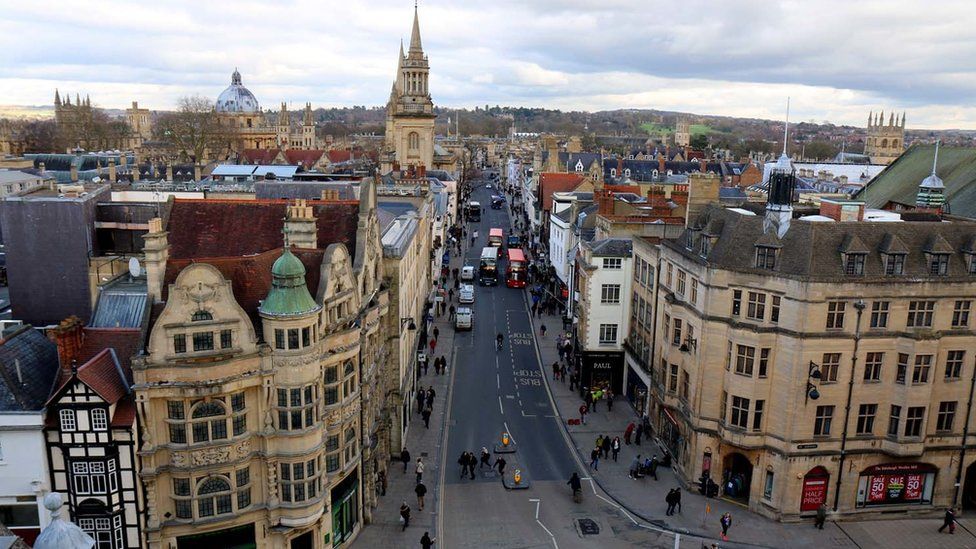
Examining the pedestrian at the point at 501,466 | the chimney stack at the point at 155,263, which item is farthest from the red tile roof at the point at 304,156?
the chimney stack at the point at 155,263

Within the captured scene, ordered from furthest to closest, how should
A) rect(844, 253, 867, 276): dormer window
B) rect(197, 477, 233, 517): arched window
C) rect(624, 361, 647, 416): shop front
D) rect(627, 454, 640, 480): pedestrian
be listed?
rect(624, 361, 647, 416): shop front, rect(627, 454, 640, 480): pedestrian, rect(844, 253, 867, 276): dormer window, rect(197, 477, 233, 517): arched window

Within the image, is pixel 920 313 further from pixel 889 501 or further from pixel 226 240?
pixel 226 240

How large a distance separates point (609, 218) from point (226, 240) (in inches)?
1087

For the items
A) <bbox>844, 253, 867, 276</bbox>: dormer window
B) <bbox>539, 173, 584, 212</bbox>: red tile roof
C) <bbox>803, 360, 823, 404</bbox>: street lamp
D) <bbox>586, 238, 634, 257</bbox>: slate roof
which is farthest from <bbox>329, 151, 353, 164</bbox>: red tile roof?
<bbox>803, 360, 823, 404</bbox>: street lamp

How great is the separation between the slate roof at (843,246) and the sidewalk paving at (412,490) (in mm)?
17627

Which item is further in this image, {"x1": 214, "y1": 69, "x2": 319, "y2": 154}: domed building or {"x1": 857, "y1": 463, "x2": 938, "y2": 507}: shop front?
{"x1": 214, "y1": 69, "x2": 319, "y2": 154}: domed building

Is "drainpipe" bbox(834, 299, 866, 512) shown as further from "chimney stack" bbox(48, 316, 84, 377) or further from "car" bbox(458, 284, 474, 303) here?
"car" bbox(458, 284, 474, 303)

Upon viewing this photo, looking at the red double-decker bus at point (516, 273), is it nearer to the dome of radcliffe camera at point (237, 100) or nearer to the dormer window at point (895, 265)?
the dormer window at point (895, 265)

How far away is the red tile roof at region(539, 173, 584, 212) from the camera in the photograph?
93.4 m

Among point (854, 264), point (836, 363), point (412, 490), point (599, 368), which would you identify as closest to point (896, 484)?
point (836, 363)

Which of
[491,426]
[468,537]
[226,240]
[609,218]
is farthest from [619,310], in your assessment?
[226,240]

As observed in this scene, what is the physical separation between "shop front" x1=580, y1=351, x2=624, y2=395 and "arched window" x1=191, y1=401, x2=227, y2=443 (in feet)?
91.1

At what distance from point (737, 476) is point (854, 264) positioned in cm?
1155

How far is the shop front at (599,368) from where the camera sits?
47844mm
